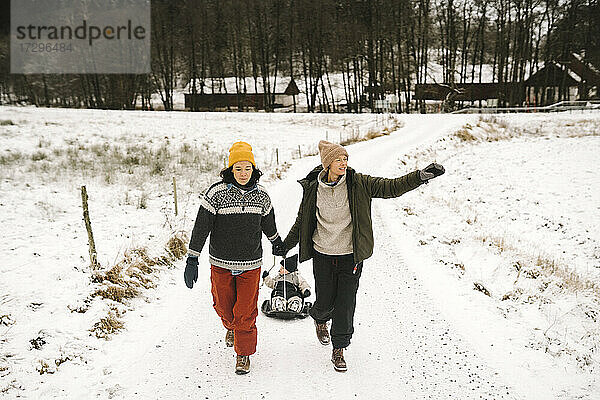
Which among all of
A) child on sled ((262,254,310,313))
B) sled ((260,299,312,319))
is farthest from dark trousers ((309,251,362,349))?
sled ((260,299,312,319))

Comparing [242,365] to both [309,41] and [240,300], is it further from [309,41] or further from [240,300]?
[309,41]

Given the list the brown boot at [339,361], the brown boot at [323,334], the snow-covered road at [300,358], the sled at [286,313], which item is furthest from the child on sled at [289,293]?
the brown boot at [339,361]

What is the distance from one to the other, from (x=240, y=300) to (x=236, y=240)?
59 centimetres

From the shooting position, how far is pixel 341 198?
412 centimetres

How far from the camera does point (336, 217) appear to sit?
13.6 ft

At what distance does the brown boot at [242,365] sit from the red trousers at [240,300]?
6 centimetres

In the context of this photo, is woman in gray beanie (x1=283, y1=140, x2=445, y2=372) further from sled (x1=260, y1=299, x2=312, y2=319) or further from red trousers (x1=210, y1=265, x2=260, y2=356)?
sled (x1=260, y1=299, x2=312, y2=319)

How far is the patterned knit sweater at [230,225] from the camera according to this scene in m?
4.01

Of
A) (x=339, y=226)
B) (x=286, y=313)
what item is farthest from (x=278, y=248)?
(x=286, y=313)

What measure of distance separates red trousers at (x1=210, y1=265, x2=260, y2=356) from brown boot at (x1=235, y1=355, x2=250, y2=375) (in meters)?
0.06

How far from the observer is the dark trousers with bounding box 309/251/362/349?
4.18m

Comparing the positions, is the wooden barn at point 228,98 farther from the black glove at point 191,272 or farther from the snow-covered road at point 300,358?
the black glove at point 191,272

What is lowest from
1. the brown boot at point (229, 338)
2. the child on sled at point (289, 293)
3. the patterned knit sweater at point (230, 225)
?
the brown boot at point (229, 338)

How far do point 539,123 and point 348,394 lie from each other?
31.5 metres
